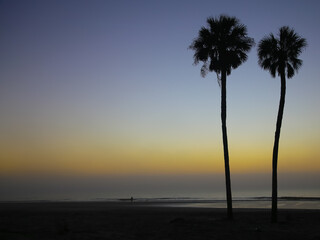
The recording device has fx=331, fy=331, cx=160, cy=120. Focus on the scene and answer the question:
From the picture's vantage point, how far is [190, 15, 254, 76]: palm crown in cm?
2297

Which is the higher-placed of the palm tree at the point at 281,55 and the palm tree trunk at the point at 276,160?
the palm tree at the point at 281,55

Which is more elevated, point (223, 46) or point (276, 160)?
point (223, 46)

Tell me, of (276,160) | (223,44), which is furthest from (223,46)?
(276,160)

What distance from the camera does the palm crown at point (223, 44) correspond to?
75.4 ft

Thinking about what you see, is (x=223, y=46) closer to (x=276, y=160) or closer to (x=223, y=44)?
(x=223, y=44)

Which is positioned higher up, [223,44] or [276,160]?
[223,44]

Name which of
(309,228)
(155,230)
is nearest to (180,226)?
(155,230)

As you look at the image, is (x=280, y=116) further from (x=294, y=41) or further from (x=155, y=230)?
(x=155, y=230)

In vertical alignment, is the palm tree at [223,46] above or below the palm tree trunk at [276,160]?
above

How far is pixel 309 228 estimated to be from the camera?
1802 cm

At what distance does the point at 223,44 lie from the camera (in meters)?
23.0

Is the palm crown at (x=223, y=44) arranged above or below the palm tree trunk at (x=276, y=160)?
above

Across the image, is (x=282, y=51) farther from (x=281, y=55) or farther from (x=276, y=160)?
(x=276, y=160)

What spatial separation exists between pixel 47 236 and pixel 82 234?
151cm
